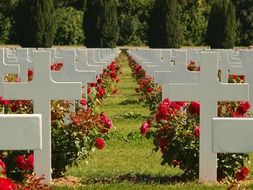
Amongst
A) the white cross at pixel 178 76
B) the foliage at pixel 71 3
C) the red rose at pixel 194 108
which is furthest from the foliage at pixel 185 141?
the foliage at pixel 71 3

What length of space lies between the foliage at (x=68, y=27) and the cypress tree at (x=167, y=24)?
24.9 ft

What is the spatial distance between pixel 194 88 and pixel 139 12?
4934 centimetres

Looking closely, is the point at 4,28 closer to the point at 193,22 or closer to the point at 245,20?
the point at 193,22

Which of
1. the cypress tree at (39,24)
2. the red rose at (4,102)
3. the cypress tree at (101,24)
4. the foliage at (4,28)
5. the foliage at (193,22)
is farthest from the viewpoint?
the foliage at (193,22)

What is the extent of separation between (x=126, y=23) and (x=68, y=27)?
3.74m

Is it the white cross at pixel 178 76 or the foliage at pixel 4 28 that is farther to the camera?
the foliage at pixel 4 28

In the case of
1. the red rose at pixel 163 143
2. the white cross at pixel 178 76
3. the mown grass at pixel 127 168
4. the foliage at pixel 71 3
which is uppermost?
the foliage at pixel 71 3

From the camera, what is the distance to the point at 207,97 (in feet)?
22.9

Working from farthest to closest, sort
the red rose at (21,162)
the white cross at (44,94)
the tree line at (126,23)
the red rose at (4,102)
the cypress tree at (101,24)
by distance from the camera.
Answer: the cypress tree at (101,24)
the tree line at (126,23)
the red rose at (4,102)
the white cross at (44,94)
the red rose at (21,162)

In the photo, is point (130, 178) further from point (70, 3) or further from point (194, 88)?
point (70, 3)

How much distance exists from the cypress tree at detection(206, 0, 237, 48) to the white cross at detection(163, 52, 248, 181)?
127ft

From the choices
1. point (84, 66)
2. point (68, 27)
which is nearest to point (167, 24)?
point (68, 27)

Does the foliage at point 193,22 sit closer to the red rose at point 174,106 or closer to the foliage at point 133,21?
the foliage at point 133,21

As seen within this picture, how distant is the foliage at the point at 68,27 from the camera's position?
5319 cm
